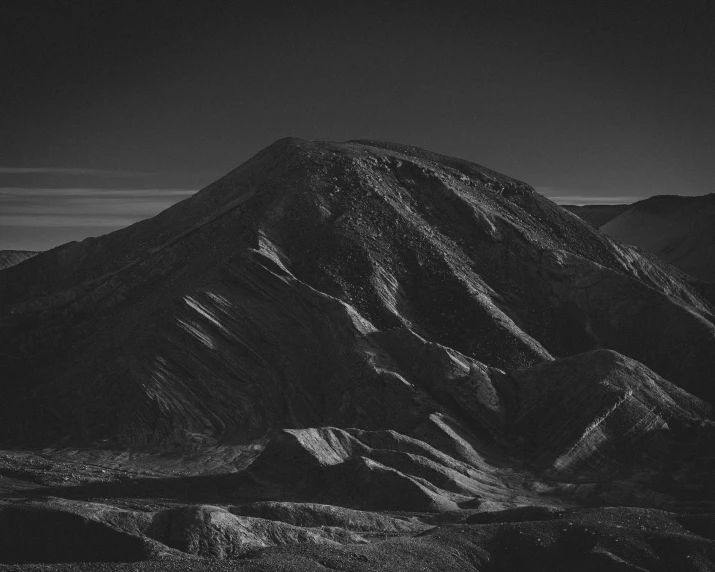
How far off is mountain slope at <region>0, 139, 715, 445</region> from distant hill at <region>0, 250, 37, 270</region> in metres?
89.5

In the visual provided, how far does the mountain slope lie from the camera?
2443 inches

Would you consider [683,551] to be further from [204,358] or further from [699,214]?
[699,214]

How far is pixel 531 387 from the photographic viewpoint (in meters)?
61.2

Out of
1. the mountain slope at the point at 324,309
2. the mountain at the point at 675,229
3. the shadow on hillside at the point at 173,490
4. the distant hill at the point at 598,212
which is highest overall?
the distant hill at the point at 598,212

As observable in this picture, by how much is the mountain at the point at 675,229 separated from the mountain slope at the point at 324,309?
1877 inches

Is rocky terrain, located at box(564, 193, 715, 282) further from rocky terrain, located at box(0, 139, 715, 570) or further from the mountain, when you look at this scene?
rocky terrain, located at box(0, 139, 715, 570)

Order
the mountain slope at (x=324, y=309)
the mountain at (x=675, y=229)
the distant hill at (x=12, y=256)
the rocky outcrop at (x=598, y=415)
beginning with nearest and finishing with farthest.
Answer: the rocky outcrop at (x=598, y=415)
the mountain slope at (x=324, y=309)
the mountain at (x=675, y=229)
the distant hill at (x=12, y=256)

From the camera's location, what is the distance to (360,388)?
61625 millimetres

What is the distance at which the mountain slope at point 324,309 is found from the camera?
6206 cm

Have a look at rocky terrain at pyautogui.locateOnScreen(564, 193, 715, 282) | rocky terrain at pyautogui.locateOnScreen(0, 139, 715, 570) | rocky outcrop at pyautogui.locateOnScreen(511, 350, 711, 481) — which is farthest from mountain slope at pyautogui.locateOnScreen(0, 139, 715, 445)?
rocky terrain at pyautogui.locateOnScreen(564, 193, 715, 282)

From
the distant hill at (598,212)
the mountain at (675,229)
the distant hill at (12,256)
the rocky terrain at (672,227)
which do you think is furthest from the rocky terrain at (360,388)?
the distant hill at (12,256)

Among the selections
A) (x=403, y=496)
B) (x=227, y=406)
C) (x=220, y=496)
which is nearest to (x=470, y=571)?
(x=403, y=496)

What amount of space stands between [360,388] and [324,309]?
7.73m

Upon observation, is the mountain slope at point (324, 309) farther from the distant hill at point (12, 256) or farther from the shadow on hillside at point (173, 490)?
the distant hill at point (12, 256)
